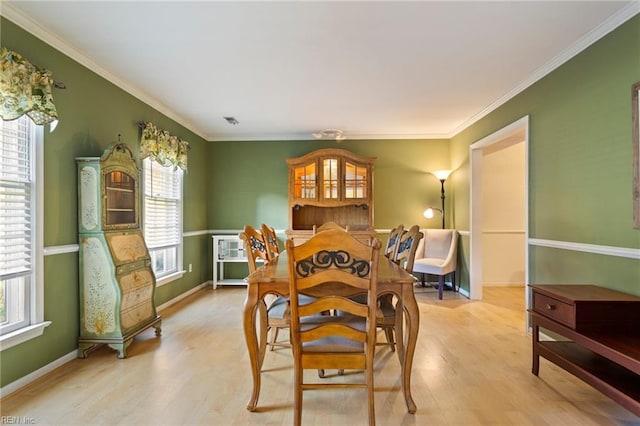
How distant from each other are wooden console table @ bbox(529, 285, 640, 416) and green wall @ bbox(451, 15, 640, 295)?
29 cm

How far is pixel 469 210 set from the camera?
462cm

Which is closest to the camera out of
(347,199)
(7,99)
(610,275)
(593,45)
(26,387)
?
(7,99)

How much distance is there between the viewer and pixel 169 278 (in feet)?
13.6

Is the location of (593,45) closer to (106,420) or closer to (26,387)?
(106,420)

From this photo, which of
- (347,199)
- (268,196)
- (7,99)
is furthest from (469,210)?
(7,99)

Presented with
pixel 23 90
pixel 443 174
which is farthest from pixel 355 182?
pixel 23 90

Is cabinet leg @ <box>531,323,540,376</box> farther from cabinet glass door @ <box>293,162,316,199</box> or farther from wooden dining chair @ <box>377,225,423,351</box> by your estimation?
cabinet glass door @ <box>293,162,316,199</box>

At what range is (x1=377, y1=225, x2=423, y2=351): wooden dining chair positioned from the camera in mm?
2215

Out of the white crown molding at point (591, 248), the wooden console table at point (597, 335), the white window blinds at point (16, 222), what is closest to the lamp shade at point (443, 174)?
the white crown molding at point (591, 248)

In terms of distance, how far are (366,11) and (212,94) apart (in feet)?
6.91

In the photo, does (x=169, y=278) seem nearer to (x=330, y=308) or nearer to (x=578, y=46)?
(x=330, y=308)

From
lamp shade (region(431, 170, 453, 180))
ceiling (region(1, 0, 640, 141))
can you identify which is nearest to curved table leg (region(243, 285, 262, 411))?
ceiling (region(1, 0, 640, 141))

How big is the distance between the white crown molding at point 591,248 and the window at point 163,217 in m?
4.00

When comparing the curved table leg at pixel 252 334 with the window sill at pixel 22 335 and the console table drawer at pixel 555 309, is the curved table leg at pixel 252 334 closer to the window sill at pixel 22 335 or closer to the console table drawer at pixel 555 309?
the window sill at pixel 22 335
